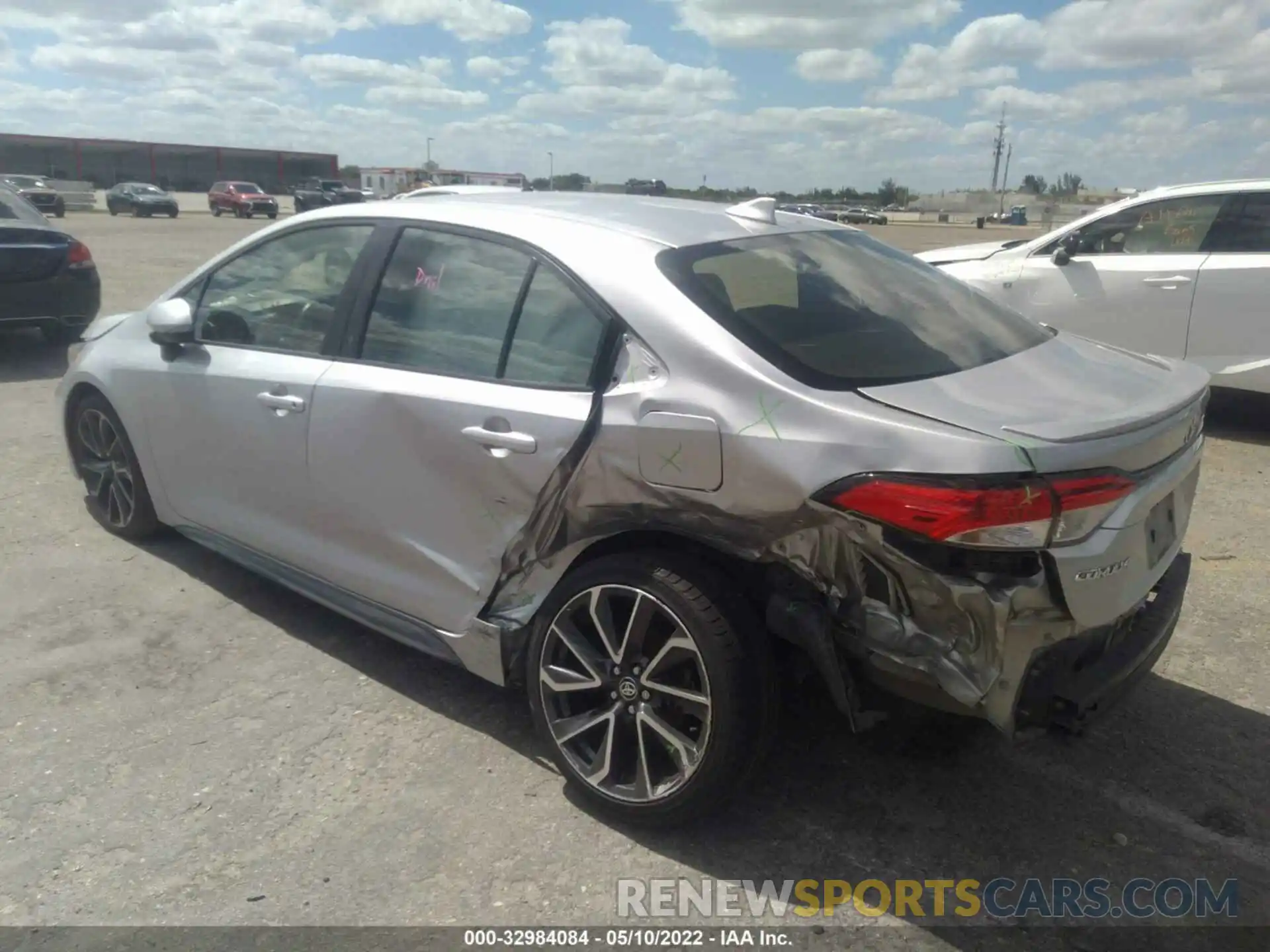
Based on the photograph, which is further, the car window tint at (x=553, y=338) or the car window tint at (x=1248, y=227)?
the car window tint at (x=1248, y=227)

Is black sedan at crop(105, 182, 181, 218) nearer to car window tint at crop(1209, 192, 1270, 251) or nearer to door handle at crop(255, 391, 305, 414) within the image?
car window tint at crop(1209, 192, 1270, 251)

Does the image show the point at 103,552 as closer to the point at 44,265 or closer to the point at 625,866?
the point at 625,866

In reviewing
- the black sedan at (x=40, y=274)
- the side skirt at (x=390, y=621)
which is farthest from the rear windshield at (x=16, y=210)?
the side skirt at (x=390, y=621)

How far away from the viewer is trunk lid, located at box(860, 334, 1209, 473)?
229 cm

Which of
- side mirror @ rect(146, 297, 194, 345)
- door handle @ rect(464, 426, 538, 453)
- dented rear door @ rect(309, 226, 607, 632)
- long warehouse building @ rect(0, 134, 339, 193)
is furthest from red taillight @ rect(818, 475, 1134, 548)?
long warehouse building @ rect(0, 134, 339, 193)

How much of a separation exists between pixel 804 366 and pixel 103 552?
3617mm

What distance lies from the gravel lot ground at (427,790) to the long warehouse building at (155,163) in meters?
71.4

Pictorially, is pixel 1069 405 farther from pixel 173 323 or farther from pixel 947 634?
pixel 173 323

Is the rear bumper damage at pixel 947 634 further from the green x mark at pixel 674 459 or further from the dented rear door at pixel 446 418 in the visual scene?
the dented rear door at pixel 446 418

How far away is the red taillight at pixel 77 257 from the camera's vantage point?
8797 mm

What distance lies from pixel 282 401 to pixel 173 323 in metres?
0.79

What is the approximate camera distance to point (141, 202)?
4075 centimetres

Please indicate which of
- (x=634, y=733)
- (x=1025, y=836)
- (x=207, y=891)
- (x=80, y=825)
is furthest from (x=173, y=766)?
(x=1025, y=836)

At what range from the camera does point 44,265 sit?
28.1ft
